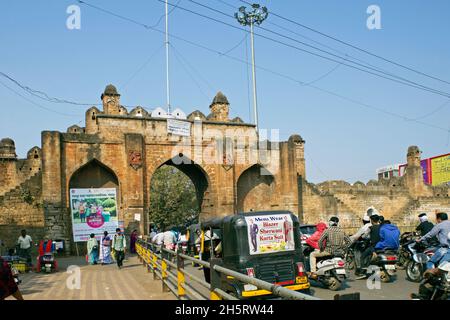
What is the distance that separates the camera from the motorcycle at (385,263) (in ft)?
34.7

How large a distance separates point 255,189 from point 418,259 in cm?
1934

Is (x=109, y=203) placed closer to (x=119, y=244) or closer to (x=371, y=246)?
(x=119, y=244)

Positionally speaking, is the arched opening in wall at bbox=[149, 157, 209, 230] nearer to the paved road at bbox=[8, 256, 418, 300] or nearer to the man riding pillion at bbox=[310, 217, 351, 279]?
the paved road at bbox=[8, 256, 418, 300]

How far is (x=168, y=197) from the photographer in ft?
139

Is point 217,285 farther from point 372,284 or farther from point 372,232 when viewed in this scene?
point 372,232

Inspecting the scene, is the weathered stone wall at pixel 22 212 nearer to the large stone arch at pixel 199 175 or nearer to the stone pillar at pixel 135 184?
the stone pillar at pixel 135 184

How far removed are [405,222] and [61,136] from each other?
2371 centimetres

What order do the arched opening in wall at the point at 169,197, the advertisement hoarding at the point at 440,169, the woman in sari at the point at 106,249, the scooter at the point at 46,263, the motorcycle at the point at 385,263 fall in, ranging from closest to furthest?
the motorcycle at the point at 385,263 → the scooter at the point at 46,263 → the woman in sari at the point at 106,249 → the arched opening in wall at the point at 169,197 → the advertisement hoarding at the point at 440,169

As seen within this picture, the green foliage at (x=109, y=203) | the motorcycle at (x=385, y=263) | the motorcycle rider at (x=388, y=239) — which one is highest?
the green foliage at (x=109, y=203)

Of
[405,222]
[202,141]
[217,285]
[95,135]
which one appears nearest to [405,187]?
[405,222]

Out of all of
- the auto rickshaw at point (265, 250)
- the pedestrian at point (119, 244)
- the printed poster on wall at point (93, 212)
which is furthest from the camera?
the printed poster on wall at point (93, 212)

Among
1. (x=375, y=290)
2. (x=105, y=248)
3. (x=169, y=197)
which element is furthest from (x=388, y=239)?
(x=169, y=197)

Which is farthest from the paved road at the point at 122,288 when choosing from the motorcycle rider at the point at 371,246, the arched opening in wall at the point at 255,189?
the arched opening in wall at the point at 255,189

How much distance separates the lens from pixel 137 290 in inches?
423
